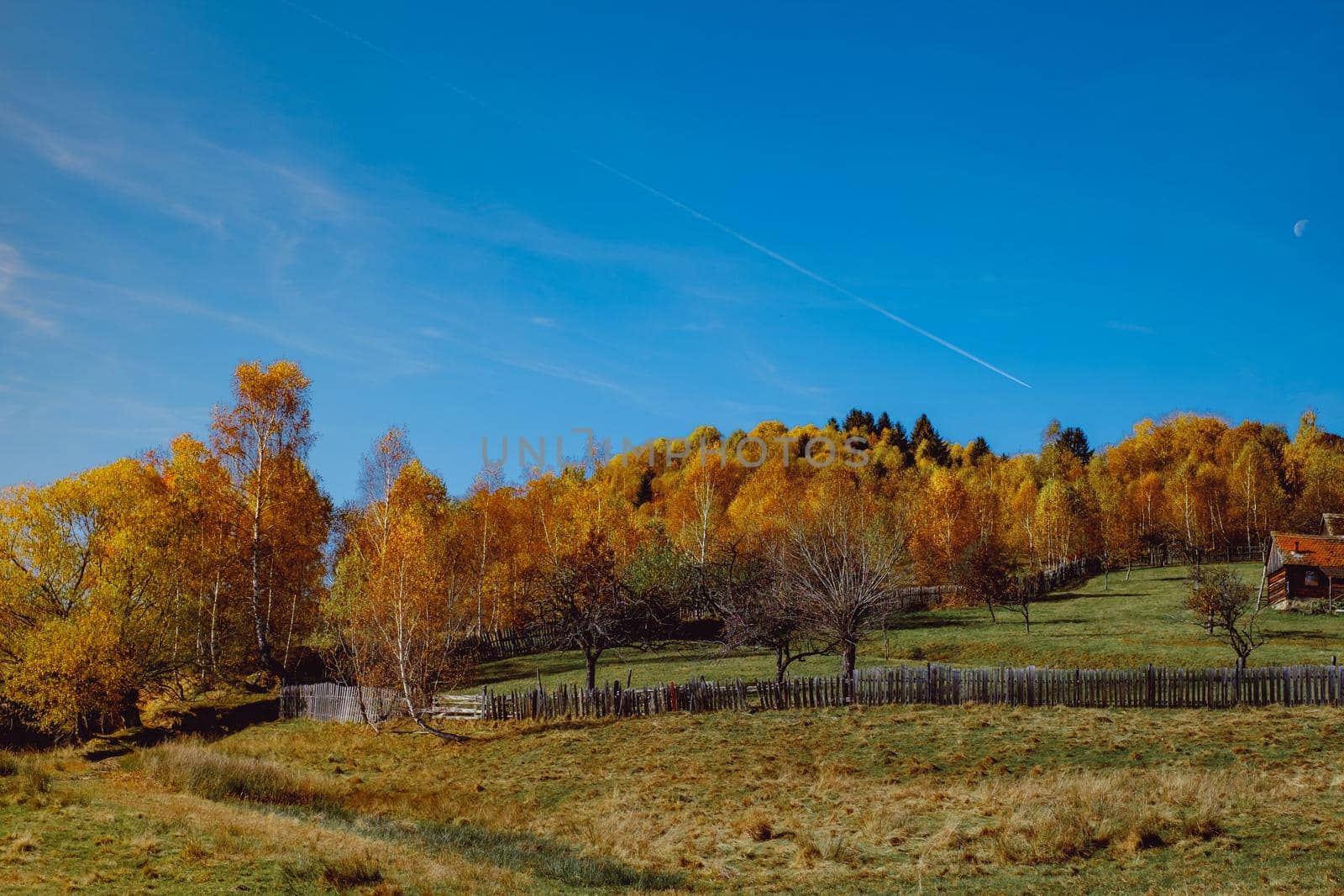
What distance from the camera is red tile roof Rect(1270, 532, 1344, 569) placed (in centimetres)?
5875

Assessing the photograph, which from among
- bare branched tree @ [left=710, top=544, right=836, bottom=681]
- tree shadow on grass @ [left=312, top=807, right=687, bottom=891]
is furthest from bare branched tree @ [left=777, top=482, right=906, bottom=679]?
tree shadow on grass @ [left=312, top=807, right=687, bottom=891]

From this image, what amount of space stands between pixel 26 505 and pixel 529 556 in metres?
30.7

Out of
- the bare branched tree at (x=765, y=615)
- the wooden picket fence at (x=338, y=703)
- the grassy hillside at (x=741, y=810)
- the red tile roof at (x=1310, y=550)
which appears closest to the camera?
the grassy hillside at (x=741, y=810)

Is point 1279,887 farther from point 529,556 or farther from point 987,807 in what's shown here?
point 529,556

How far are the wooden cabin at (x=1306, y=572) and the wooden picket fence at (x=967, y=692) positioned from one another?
3256 centimetres

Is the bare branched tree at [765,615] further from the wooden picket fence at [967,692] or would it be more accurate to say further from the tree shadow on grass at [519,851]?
the tree shadow on grass at [519,851]

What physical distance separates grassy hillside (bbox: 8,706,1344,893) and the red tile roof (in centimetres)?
3785

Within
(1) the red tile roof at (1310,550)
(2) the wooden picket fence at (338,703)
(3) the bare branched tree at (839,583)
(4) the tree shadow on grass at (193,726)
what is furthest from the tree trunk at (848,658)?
(1) the red tile roof at (1310,550)

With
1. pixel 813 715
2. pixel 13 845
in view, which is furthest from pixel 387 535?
pixel 13 845

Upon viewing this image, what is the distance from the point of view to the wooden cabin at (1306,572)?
5825cm

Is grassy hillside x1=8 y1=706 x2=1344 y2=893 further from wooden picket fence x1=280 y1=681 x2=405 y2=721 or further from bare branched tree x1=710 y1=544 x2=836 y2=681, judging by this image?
bare branched tree x1=710 y1=544 x2=836 y2=681

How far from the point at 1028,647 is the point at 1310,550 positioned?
28.7 m

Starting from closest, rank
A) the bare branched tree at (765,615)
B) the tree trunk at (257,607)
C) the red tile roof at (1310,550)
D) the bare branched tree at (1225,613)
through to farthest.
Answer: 1. the bare branched tree at (765,615)
2. the bare branched tree at (1225,613)
3. the tree trunk at (257,607)
4. the red tile roof at (1310,550)

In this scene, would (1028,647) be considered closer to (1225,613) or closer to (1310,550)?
(1225,613)
